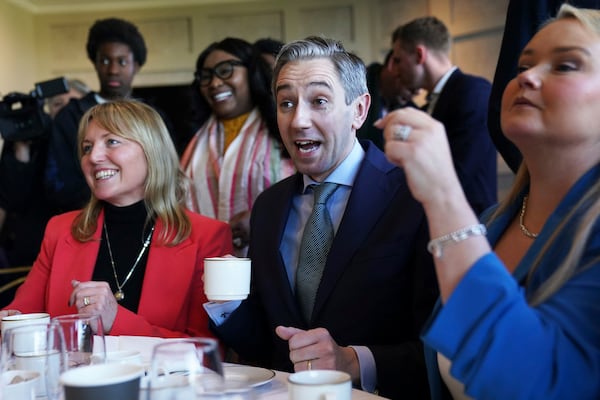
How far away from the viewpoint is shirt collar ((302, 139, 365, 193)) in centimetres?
187

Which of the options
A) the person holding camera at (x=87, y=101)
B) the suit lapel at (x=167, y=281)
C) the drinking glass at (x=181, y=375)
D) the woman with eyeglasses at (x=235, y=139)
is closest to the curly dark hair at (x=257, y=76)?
the woman with eyeglasses at (x=235, y=139)

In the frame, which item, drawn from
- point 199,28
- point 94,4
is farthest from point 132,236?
point 94,4

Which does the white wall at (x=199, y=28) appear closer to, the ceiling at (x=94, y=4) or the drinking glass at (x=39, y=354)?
the ceiling at (x=94, y=4)

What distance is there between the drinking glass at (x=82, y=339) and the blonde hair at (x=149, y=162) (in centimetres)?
102

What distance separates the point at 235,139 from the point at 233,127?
0.08m

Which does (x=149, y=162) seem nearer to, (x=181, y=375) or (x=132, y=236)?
(x=132, y=236)

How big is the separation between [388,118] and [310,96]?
0.81 metres

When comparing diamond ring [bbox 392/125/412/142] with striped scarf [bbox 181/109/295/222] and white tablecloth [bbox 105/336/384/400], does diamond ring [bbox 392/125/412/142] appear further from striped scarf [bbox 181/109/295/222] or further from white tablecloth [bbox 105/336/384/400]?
striped scarf [bbox 181/109/295/222]

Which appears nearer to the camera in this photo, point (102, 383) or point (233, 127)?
point (102, 383)

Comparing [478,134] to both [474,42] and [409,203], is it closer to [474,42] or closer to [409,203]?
[409,203]

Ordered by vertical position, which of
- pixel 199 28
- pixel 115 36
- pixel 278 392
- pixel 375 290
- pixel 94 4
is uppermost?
pixel 94 4

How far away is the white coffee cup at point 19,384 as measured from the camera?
3.53ft

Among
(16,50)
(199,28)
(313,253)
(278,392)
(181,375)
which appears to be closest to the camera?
(181,375)

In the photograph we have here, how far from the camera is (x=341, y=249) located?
67.7 inches
